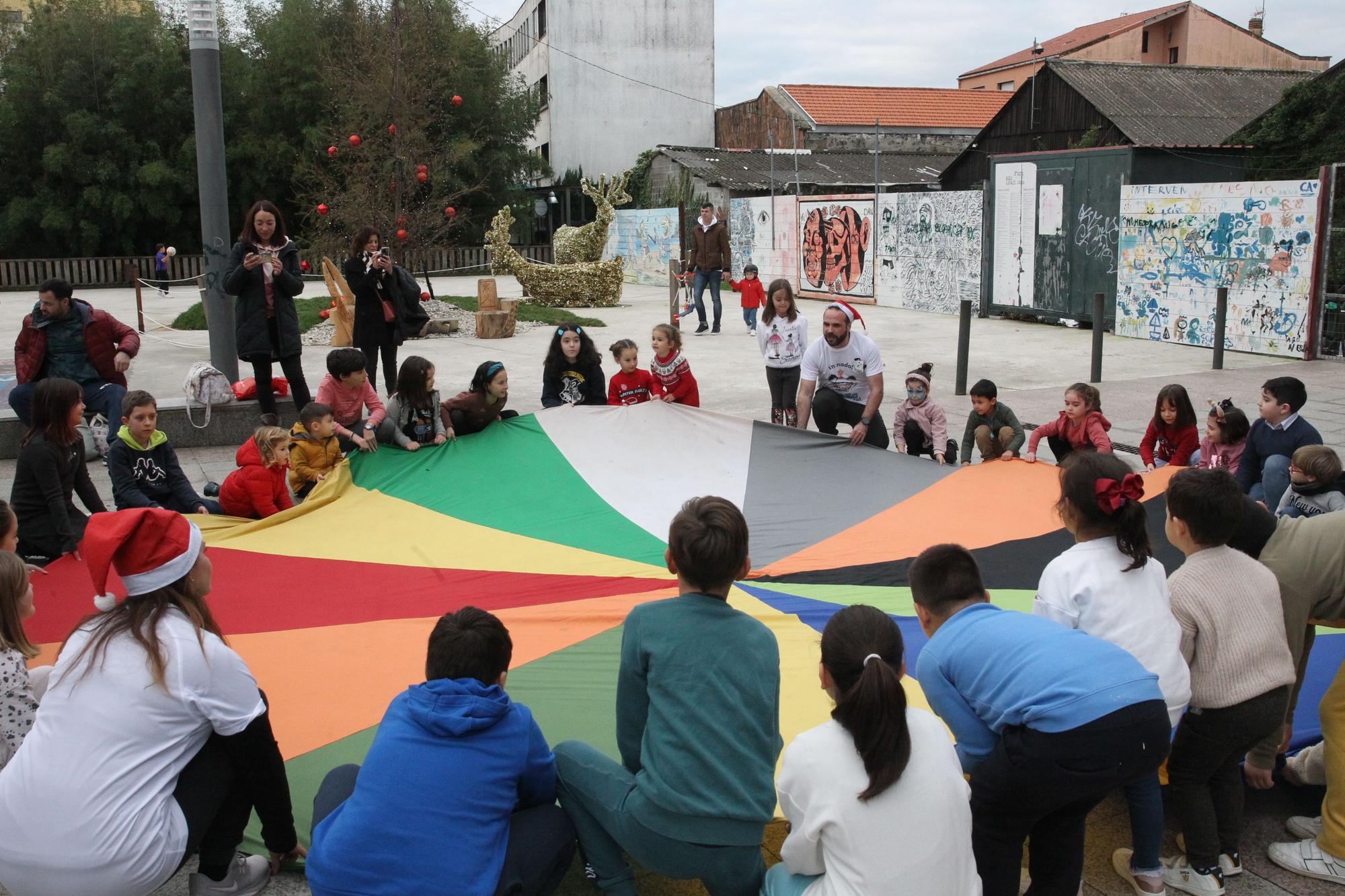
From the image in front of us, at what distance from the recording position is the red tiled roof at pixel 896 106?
35.4 m

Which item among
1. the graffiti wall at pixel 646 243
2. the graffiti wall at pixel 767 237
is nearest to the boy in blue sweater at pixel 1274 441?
the graffiti wall at pixel 767 237

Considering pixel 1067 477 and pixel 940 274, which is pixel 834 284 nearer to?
pixel 940 274

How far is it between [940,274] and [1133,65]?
324 inches

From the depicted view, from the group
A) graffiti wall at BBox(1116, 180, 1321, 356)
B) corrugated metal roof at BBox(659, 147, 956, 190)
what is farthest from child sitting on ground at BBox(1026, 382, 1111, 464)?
corrugated metal roof at BBox(659, 147, 956, 190)

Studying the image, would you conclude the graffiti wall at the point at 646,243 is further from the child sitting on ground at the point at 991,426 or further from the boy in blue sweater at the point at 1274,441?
the boy in blue sweater at the point at 1274,441

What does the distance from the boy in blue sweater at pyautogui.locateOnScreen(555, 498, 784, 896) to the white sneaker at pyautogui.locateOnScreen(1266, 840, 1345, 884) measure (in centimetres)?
145

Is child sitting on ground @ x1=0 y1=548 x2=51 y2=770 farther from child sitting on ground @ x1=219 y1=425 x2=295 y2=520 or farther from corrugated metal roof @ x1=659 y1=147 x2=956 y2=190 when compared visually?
corrugated metal roof @ x1=659 y1=147 x2=956 y2=190

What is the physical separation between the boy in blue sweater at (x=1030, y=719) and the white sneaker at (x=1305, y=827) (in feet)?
2.79

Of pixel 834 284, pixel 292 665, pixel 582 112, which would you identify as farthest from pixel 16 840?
pixel 582 112

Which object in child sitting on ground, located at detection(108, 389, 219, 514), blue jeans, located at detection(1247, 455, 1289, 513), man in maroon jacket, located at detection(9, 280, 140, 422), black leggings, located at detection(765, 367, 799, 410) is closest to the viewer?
child sitting on ground, located at detection(108, 389, 219, 514)

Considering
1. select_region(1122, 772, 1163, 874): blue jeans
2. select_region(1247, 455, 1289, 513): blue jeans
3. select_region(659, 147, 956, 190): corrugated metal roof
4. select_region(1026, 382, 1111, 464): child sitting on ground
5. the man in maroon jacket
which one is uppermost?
select_region(659, 147, 956, 190): corrugated metal roof

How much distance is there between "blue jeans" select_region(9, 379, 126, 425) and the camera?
267 inches

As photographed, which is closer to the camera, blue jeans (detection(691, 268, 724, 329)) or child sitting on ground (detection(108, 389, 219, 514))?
child sitting on ground (detection(108, 389, 219, 514))

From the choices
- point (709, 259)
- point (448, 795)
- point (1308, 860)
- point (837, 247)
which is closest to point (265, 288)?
point (448, 795)
